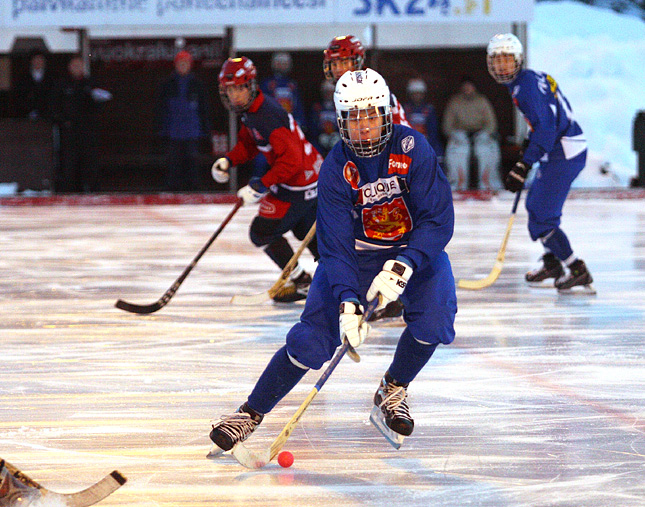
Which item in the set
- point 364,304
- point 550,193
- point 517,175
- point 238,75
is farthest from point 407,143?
point 550,193

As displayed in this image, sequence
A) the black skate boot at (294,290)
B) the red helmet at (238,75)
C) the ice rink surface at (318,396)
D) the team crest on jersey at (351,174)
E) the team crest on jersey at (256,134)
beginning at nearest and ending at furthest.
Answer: the ice rink surface at (318,396)
the team crest on jersey at (351,174)
the red helmet at (238,75)
the team crest on jersey at (256,134)
the black skate boot at (294,290)

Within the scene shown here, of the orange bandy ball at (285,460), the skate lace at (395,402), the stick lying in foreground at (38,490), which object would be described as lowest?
the orange bandy ball at (285,460)

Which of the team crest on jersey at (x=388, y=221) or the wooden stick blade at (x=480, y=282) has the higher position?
the team crest on jersey at (x=388, y=221)

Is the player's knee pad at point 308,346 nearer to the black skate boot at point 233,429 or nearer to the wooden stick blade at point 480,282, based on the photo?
the black skate boot at point 233,429

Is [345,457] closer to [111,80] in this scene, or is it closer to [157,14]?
[157,14]

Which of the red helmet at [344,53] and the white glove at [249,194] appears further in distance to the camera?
the white glove at [249,194]

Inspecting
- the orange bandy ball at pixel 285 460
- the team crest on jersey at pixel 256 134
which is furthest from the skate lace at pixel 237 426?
the team crest on jersey at pixel 256 134

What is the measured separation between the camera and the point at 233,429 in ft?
8.38

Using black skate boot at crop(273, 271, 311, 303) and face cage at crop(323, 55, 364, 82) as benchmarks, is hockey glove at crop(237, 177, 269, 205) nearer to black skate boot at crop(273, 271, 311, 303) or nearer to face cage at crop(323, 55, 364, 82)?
black skate boot at crop(273, 271, 311, 303)

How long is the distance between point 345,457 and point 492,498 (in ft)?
1.48

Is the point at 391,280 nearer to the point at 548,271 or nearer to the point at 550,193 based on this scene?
the point at 550,193

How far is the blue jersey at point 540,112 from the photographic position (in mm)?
4824

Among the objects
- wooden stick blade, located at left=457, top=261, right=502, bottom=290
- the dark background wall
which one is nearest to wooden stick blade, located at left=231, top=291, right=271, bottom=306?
wooden stick blade, located at left=457, top=261, right=502, bottom=290

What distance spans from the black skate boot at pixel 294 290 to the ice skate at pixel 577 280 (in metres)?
1.26
